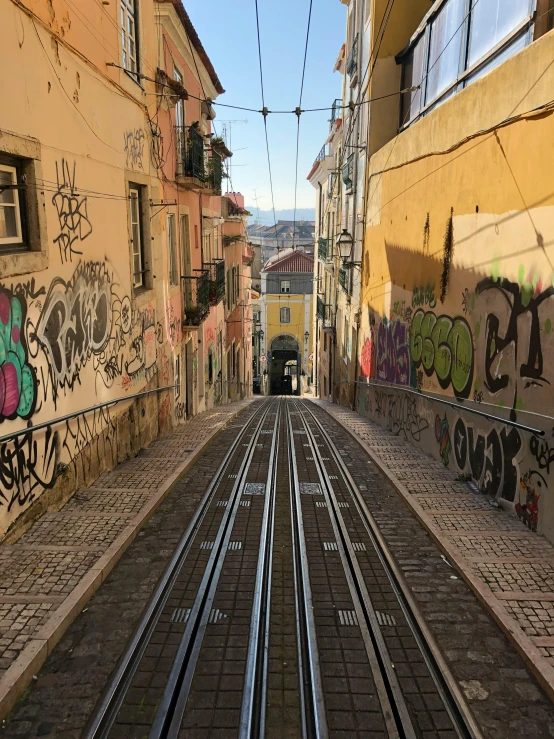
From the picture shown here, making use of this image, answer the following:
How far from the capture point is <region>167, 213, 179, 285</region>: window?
41.4ft

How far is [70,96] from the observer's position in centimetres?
659

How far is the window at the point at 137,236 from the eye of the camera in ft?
32.4

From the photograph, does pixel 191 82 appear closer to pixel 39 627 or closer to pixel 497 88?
pixel 497 88

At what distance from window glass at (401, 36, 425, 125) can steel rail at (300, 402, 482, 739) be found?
10.0 m

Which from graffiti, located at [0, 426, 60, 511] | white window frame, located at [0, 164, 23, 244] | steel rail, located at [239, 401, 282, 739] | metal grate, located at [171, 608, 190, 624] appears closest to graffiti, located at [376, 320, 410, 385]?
steel rail, located at [239, 401, 282, 739]

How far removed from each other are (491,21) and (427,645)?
331 inches

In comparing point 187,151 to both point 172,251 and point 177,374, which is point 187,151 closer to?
point 172,251

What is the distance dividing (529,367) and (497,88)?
3.54m

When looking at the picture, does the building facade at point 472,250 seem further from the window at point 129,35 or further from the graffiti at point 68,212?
the graffiti at point 68,212

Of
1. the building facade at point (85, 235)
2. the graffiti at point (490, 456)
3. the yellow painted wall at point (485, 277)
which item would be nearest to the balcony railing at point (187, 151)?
the building facade at point (85, 235)

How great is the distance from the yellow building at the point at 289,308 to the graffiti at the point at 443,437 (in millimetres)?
38255

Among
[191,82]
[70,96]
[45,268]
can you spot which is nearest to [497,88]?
[70,96]

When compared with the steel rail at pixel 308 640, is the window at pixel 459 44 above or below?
above

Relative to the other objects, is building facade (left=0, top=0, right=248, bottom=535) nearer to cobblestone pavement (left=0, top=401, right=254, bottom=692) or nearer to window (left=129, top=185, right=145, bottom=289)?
window (left=129, top=185, right=145, bottom=289)
